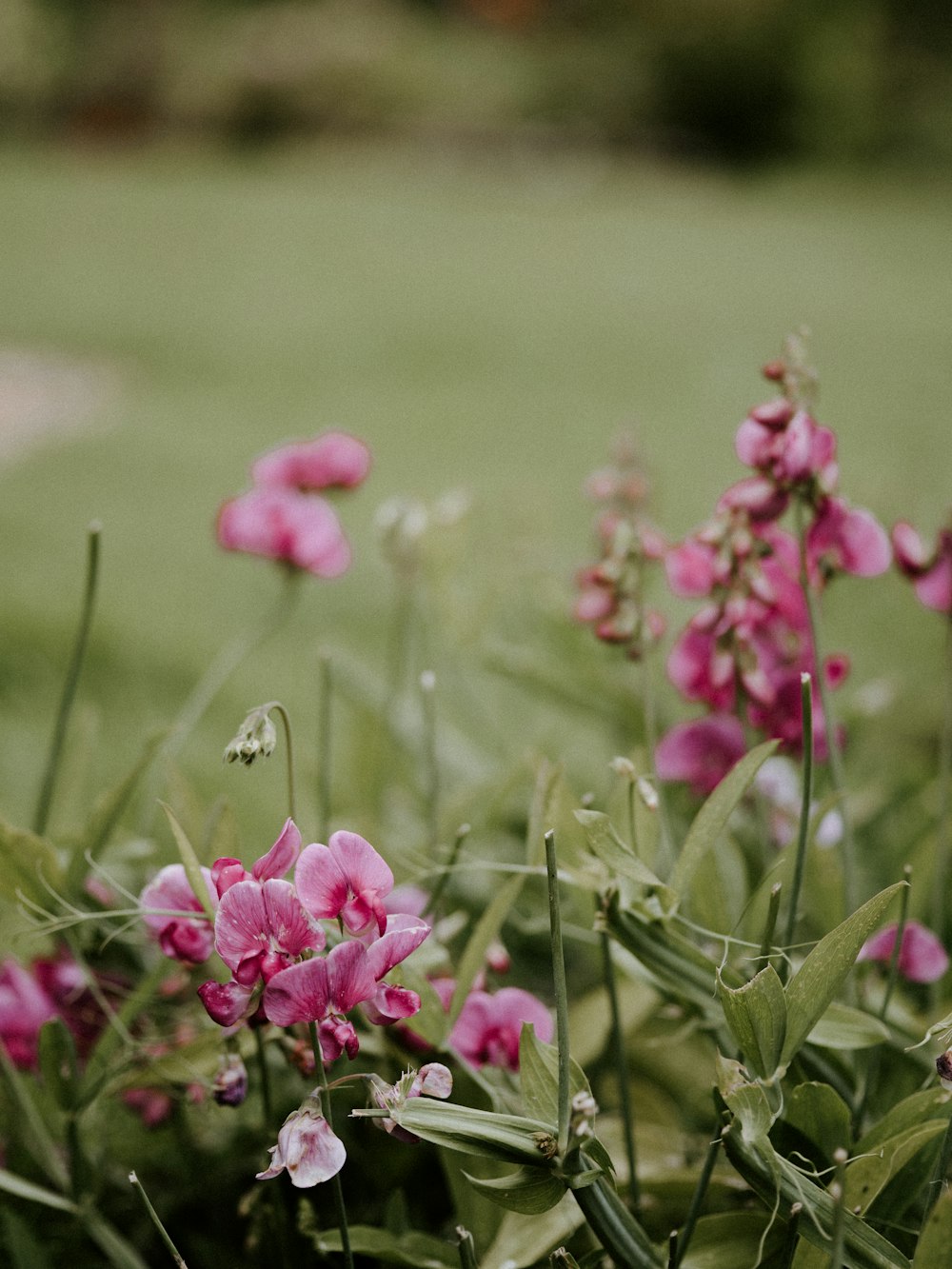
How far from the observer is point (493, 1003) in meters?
0.50

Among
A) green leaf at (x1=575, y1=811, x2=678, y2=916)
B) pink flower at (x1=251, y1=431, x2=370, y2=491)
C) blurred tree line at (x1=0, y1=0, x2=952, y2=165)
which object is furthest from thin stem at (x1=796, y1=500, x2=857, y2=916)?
blurred tree line at (x1=0, y1=0, x2=952, y2=165)

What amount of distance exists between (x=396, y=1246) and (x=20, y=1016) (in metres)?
0.23

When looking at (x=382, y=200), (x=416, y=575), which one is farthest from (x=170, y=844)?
(x=382, y=200)

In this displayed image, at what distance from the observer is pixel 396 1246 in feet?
1.55

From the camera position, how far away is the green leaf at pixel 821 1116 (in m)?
0.43

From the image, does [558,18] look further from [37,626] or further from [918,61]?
[37,626]

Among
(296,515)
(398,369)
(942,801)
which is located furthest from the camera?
(398,369)

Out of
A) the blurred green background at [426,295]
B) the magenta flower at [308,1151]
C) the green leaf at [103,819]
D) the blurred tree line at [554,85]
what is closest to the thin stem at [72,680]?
the green leaf at [103,819]

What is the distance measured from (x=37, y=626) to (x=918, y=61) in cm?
1103

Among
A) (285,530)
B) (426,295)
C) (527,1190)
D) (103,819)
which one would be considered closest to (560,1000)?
(527,1190)

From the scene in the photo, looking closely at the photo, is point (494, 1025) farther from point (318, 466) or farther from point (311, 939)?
point (318, 466)

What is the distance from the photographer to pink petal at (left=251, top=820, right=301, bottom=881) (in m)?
0.39

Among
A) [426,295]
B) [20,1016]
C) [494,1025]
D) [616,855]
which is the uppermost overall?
[616,855]

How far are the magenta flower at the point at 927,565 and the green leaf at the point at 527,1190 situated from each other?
0.32m
